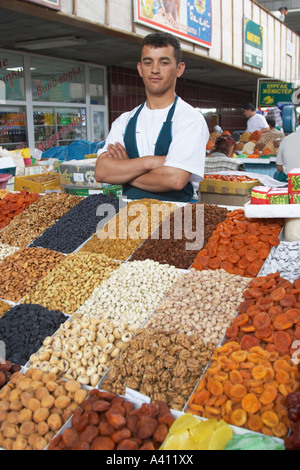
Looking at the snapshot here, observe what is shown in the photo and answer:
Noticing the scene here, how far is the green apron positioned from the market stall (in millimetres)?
126

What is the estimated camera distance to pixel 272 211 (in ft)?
5.97

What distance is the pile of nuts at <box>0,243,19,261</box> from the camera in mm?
2139

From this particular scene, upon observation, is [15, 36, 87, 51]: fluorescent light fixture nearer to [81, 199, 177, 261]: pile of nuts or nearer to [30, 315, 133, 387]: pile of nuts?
[81, 199, 177, 261]: pile of nuts

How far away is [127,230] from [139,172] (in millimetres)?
319

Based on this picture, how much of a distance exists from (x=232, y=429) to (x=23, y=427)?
58 cm

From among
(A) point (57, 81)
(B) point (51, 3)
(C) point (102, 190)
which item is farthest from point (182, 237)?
(A) point (57, 81)

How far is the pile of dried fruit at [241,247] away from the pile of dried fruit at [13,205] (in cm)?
132

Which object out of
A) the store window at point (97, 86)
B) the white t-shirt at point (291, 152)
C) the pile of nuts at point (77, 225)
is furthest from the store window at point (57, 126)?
the pile of nuts at point (77, 225)

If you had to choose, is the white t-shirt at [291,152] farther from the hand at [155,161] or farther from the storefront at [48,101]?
the storefront at [48,101]

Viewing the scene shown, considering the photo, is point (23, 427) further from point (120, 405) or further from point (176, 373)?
point (176, 373)

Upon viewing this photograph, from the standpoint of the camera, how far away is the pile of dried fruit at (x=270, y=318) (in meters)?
1.33

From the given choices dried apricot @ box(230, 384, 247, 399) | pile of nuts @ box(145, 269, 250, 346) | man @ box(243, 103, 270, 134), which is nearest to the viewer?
dried apricot @ box(230, 384, 247, 399)

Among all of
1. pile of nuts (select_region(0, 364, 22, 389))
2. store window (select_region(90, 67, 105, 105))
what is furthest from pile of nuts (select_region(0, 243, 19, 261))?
store window (select_region(90, 67, 105, 105))

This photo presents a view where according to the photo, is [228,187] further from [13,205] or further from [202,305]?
[202,305]
